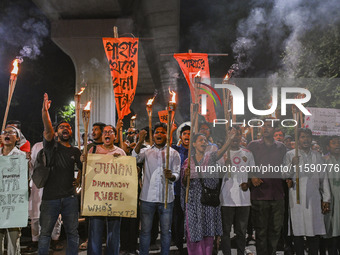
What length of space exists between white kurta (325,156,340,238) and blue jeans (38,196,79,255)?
10.9 feet

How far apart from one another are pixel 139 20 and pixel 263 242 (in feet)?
32.5

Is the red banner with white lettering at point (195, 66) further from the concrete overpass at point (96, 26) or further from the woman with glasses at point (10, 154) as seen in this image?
the woman with glasses at point (10, 154)

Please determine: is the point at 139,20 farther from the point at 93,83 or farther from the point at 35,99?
the point at 35,99

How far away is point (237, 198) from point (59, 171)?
7.77 feet

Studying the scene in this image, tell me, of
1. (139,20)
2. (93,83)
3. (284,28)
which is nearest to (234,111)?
(93,83)

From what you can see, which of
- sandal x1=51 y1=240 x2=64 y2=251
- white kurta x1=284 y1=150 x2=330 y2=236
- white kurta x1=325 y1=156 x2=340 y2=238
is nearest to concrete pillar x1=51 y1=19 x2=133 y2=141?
sandal x1=51 y1=240 x2=64 y2=251

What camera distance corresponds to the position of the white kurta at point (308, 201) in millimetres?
4367

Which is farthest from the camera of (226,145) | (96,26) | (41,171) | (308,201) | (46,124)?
(96,26)

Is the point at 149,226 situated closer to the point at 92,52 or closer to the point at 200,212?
the point at 200,212

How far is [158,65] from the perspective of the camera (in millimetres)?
19969

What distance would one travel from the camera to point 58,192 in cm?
402

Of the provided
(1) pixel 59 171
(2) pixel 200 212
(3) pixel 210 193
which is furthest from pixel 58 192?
(3) pixel 210 193

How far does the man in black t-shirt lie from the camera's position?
3.92 meters

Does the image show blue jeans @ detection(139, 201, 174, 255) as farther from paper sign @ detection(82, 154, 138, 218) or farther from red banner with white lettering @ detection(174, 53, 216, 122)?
red banner with white lettering @ detection(174, 53, 216, 122)
